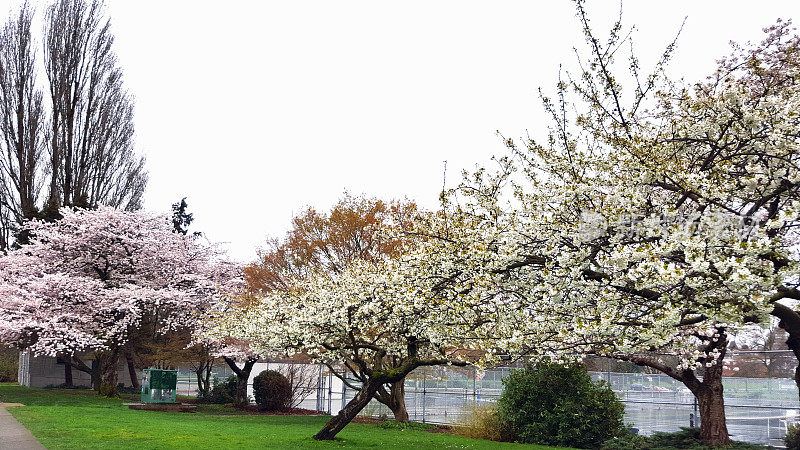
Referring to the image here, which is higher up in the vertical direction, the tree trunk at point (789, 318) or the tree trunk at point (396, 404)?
the tree trunk at point (789, 318)

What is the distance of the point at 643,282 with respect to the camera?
269 inches

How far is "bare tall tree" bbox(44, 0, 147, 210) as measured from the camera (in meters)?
33.6

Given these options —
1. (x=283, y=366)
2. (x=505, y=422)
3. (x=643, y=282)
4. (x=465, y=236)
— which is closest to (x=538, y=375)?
(x=505, y=422)

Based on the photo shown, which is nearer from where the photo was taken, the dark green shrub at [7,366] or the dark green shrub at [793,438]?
the dark green shrub at [793,438]

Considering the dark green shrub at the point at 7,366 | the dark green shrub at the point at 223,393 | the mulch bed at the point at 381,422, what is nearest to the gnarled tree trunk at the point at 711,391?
the mulch bed at the point at 381,422

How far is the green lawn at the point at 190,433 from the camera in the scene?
40.1 feet

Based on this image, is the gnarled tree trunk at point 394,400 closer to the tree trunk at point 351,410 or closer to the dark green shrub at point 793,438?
the tree trunk at point 351,410

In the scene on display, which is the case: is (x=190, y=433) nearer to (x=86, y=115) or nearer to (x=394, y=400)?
(x=394, y=400)

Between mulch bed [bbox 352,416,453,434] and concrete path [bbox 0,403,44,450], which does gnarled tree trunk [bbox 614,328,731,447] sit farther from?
concrete path [bbox 0,403,44,450]

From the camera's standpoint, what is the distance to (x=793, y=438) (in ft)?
44.0

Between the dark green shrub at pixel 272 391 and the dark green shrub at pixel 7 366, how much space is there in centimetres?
2710

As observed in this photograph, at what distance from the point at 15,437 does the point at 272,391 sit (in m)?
13.5

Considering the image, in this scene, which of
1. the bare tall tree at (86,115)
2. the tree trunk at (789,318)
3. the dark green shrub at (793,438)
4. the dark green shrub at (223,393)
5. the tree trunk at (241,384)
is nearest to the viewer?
Answer: the tree trunk at (789,318)

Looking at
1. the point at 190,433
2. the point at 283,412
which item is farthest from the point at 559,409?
the point at 283,412
